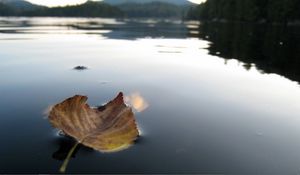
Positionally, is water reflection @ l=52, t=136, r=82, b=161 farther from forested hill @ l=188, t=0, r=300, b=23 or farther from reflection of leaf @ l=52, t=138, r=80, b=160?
forested hill @ l=188, t=0, r=300, b=23

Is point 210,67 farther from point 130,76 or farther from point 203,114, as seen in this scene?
point 203,114

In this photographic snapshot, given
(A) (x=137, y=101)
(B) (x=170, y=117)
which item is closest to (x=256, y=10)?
(A) (x=137, y=101)

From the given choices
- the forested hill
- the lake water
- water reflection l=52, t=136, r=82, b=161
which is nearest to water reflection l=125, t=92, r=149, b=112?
the lake water

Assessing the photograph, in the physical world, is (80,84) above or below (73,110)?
below

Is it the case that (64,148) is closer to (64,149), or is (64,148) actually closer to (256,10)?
(64,149)

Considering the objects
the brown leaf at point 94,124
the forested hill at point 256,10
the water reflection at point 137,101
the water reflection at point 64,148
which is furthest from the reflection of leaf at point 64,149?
the forested hill at point 256,10

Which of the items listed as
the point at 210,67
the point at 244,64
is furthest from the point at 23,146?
the point at 244,64

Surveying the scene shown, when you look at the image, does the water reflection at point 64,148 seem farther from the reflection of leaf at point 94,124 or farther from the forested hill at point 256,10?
the forested hill at point 256,10
